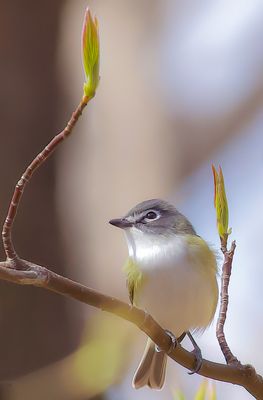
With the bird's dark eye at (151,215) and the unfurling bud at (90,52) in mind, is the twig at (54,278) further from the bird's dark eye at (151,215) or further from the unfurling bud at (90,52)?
the bird's dark eye at (151,215)

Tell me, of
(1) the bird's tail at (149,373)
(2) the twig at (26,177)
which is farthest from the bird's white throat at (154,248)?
(2) the twig at (26,177)

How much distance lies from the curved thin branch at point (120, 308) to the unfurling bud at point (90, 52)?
250mm

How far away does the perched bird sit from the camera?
193 centimetres

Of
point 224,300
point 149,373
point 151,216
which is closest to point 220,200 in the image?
point 224,300

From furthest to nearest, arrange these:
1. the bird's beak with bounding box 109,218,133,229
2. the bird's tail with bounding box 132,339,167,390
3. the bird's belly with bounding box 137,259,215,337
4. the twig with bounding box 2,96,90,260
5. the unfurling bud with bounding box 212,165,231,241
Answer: the bird's tail with bounding box 132,339,167,390 → the bird's beak with bounding box 109,218,133,229 → the bird's belly with bounding box 137,259,215,337 → the unfurling bud with bounding box 212,165,231,241 → the twig with bounding box 2,96,90,260

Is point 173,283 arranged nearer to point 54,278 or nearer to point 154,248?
point 154,248

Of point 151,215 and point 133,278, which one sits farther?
point 151,215

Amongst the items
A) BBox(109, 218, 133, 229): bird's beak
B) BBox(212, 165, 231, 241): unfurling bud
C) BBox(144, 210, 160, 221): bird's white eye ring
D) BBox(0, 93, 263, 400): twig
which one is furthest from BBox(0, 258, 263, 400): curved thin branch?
BBox(144, 210, 160, 221): bird's white eye ring

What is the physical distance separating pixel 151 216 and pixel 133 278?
30cm

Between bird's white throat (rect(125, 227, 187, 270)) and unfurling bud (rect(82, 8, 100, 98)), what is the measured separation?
102 centimetres

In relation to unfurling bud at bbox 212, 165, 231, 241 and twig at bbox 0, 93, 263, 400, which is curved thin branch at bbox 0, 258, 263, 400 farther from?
unfurling bud at bbox 212, 165, 231, 241

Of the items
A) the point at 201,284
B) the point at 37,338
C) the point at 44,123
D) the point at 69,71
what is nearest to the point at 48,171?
the point at 44,123

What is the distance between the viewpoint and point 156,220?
220 centimetres

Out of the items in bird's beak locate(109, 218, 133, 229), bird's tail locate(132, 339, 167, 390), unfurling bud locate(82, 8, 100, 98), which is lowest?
bird's tail locate(132, 339, 167, 390)
